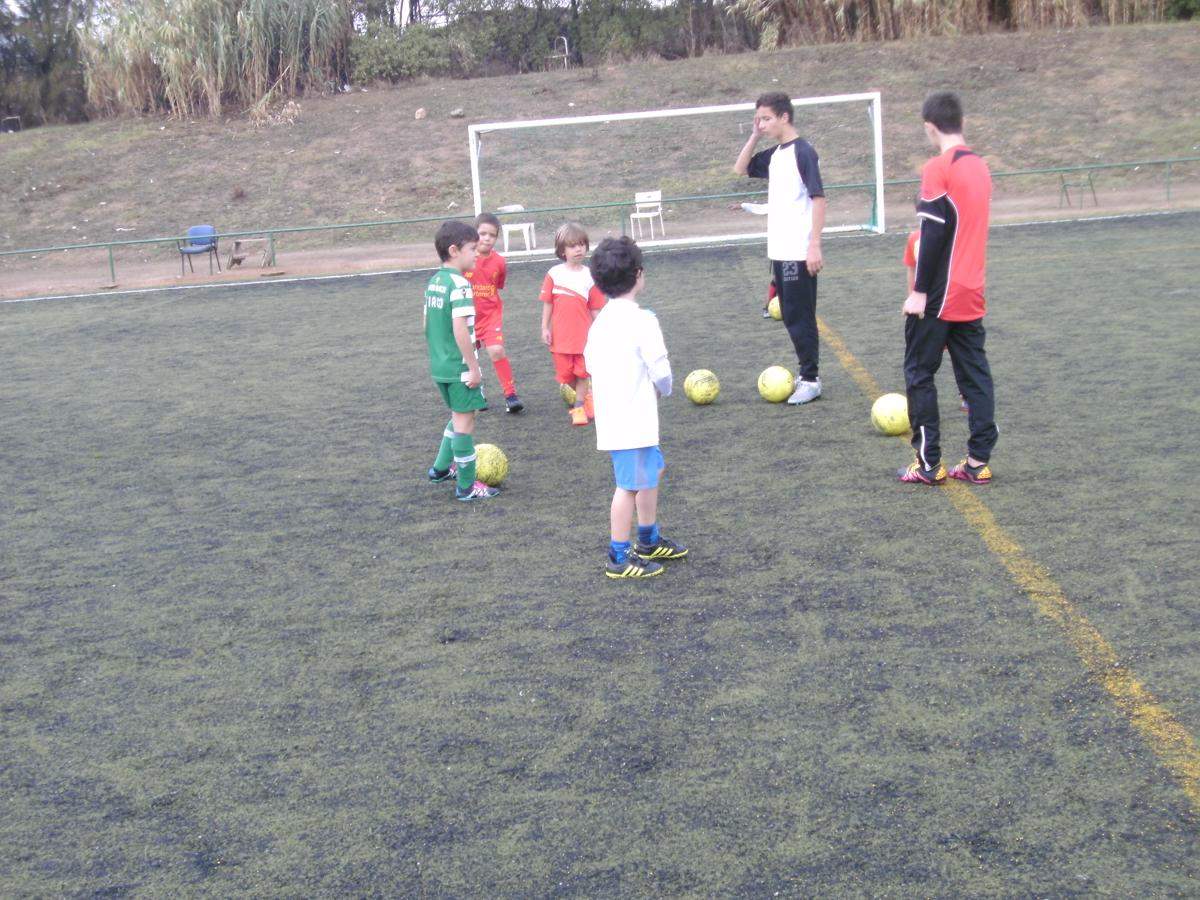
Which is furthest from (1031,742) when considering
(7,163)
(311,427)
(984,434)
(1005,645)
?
(7,163)

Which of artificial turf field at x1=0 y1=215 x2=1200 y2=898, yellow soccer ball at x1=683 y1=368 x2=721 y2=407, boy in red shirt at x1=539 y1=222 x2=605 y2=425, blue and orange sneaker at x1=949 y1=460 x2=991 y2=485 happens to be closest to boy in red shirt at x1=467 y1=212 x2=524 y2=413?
artificial turf field at x1=0 y1=215 x2=1200 y2=898

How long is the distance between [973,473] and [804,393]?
6.81ft

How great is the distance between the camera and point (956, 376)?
5.99 meters

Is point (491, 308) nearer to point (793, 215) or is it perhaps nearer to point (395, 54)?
point (793, 215)

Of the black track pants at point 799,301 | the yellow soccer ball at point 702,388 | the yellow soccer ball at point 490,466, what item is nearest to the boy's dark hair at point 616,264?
the yellow soccer ball at point 490,466

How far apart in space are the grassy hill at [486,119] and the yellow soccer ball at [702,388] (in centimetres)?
1847

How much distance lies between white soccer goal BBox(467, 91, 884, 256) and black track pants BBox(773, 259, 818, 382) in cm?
1441

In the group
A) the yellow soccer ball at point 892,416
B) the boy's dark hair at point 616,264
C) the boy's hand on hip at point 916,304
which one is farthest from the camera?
the yellow soccer ball at point 892,416

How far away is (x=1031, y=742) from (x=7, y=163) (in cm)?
3277

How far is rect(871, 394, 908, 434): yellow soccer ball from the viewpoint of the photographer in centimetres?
698

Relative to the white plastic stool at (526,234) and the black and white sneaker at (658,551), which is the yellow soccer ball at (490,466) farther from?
the white plastic stool at (526,234)

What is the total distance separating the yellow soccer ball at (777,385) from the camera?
802cm

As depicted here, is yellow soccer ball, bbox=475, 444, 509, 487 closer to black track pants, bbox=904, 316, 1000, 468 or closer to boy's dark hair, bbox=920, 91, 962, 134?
black track pants, bbox=904, 316, 1000, 468

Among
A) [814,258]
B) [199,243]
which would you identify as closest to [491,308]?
[814,258]
